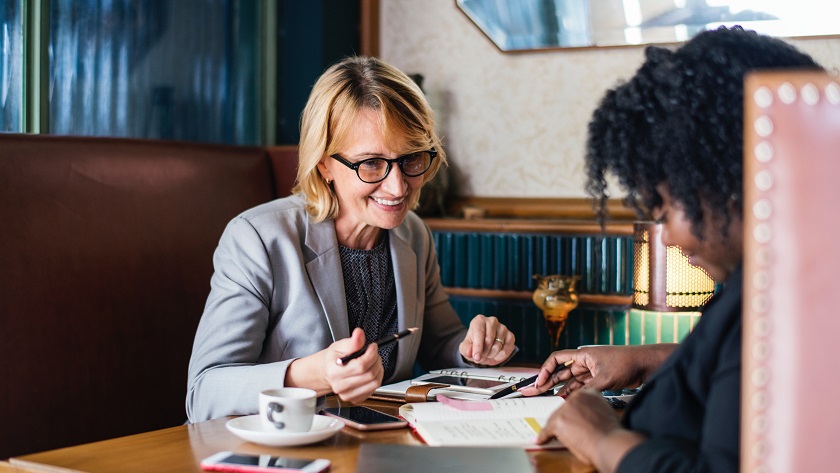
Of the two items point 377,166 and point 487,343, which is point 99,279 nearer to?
point 377,166

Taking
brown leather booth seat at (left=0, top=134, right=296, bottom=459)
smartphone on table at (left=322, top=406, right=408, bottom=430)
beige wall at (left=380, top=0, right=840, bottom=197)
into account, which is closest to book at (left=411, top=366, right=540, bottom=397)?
smartphone on table at (left=322, top=406, right=408, bottom=430)

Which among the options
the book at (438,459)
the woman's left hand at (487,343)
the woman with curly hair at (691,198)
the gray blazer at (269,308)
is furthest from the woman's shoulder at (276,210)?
the woman with curly hair at (691,198)

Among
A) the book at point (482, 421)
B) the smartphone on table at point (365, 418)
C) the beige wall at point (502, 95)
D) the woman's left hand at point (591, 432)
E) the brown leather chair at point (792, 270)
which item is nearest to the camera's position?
the brown leather chair at point (792, 270)

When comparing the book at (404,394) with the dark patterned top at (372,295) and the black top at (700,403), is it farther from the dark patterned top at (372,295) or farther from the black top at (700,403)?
the black top at (700,403)

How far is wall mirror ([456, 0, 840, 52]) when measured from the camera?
3.02 metres

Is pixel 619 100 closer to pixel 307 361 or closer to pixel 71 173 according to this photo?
pixel 307 361

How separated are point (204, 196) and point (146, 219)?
237 millimetres

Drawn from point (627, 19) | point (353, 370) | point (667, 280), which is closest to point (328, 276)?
point (353, 370)

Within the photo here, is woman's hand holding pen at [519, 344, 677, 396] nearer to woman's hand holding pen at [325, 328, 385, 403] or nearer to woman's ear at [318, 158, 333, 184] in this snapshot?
woman's hand holding pen at [325, 328, 385, 403]

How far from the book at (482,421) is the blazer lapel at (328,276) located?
18.3 inches

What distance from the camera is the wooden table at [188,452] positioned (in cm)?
131

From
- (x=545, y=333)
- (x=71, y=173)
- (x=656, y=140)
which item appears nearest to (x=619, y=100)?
(x=656, y=140)

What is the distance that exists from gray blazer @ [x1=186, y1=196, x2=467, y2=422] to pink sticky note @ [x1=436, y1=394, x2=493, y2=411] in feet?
1.07

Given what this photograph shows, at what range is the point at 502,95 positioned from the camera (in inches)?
137
